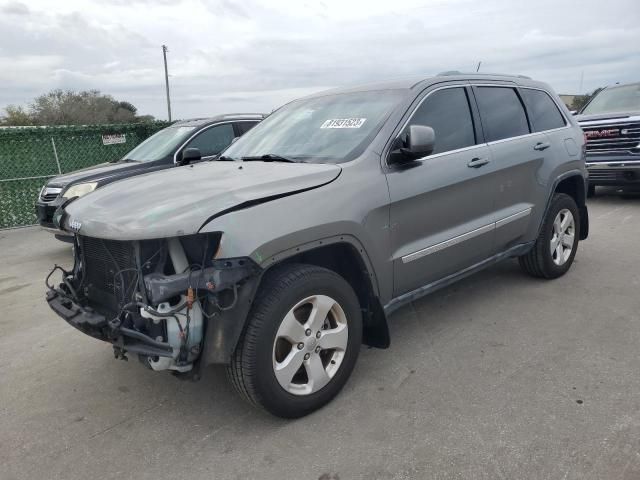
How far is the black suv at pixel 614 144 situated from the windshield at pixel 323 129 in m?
6.38

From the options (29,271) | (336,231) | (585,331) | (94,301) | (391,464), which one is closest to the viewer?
(391,464)

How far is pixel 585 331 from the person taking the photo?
391 cm

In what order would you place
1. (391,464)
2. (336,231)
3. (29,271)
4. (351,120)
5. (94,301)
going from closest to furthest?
1. (391,464)
2. (336,231)
3. (94,301)
4. (351,120)
5. (29,271)

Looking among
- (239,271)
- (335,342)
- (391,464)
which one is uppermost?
(239,271)

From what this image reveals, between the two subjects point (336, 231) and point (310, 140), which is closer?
point (336, 231)

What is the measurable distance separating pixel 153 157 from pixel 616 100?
833 centimetres

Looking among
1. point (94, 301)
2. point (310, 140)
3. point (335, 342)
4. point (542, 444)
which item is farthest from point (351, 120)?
point (542, 444)

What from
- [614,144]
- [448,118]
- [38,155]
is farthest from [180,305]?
[38,155]

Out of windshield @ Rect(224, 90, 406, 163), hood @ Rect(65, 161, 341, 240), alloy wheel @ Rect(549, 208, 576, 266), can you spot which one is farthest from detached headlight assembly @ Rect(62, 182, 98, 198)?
alloy wheel @ Rect(549, 208, 576, 266)

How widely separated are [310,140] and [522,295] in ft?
8.00

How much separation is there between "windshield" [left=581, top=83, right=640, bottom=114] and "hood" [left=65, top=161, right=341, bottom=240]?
8.41 metres

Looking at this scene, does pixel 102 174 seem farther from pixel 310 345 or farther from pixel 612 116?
pixel 612 116

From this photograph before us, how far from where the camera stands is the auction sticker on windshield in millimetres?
3564

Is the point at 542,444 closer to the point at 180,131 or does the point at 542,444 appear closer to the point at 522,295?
the point at 522,295
